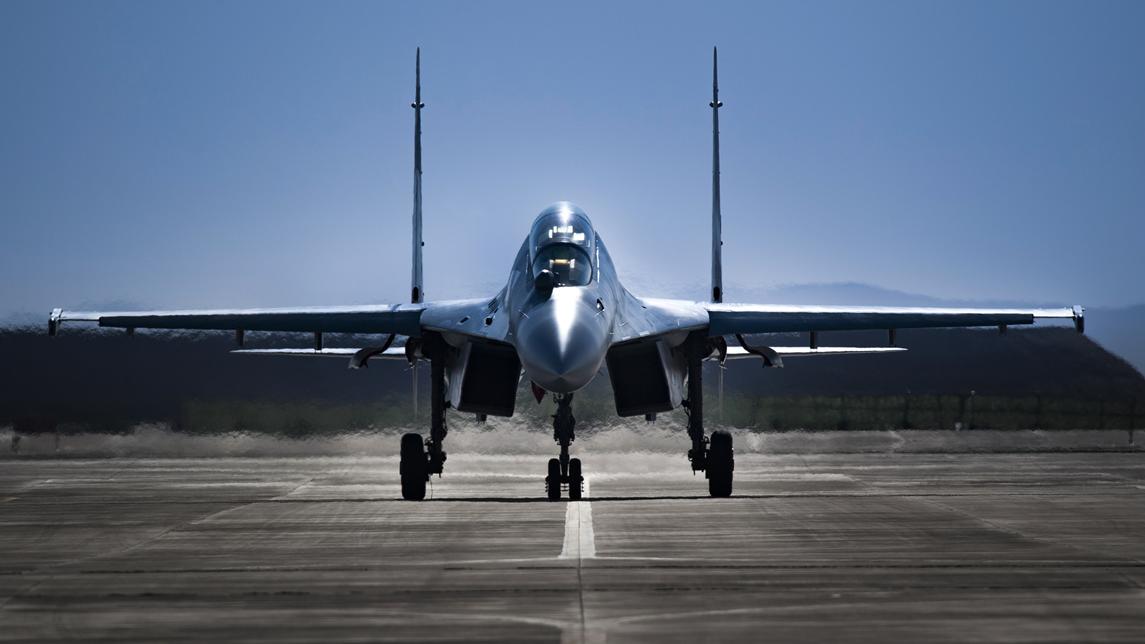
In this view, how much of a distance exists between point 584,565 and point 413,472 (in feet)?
32.7

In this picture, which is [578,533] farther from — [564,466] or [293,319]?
[293,319]

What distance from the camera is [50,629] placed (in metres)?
8.58

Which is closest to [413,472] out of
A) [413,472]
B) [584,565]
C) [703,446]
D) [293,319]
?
[413,472]

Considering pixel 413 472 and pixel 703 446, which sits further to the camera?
pixel 703 446

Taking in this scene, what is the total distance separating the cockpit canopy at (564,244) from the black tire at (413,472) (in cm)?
313

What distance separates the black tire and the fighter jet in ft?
0.06

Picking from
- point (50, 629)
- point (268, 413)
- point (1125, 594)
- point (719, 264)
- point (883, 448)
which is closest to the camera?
point (50, 629)

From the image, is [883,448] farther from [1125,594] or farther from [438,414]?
[1125,594]

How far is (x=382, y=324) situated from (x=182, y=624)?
539 inches

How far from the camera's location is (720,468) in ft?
69.6

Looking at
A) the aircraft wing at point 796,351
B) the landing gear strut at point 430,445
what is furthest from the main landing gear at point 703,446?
the landing gear strut at point 430,445

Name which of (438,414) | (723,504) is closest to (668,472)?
(438,414)

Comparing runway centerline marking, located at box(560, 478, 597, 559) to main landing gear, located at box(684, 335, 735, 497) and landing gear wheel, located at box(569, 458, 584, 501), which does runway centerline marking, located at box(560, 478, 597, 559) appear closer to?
landing gear wheel, located at box(569, 458, 584, 501)

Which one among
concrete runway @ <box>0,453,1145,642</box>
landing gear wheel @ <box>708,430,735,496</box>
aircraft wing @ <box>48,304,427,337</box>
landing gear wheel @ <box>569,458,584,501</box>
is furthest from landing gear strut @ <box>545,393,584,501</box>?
aircraft wing @ <box>48,304,427,337</box>
